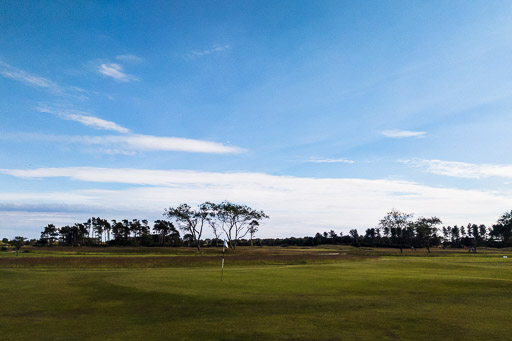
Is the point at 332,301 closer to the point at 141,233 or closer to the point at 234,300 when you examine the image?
the point at 234,300

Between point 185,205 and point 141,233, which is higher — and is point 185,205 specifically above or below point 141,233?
above

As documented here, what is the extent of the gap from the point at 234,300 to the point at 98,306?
5.86 metres

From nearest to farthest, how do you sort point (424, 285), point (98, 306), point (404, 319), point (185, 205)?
point (404, 319) → point (98, 306) → point (424, 285) → point (185, 205)

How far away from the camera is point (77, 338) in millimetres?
10102

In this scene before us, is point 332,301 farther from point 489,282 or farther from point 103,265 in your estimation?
point 103,265

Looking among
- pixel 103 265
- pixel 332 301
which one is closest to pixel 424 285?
pixel 332 301

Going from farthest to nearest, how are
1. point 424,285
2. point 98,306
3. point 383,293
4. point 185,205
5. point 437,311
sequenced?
point 185,205 < point 424,285 < point 383,293 < point 98,306 < point 437,311

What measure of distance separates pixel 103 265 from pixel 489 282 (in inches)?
1610

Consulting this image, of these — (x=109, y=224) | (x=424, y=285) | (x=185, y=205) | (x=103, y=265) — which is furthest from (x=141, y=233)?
(x=424, y=285)

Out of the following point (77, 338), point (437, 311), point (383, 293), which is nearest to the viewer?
point (77, 338)

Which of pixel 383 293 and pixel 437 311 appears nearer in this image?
pixel 437 311

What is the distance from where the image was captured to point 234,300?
16.7 meters

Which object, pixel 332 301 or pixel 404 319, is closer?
pixel 404 319

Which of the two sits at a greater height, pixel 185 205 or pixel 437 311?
pixel 185 205
